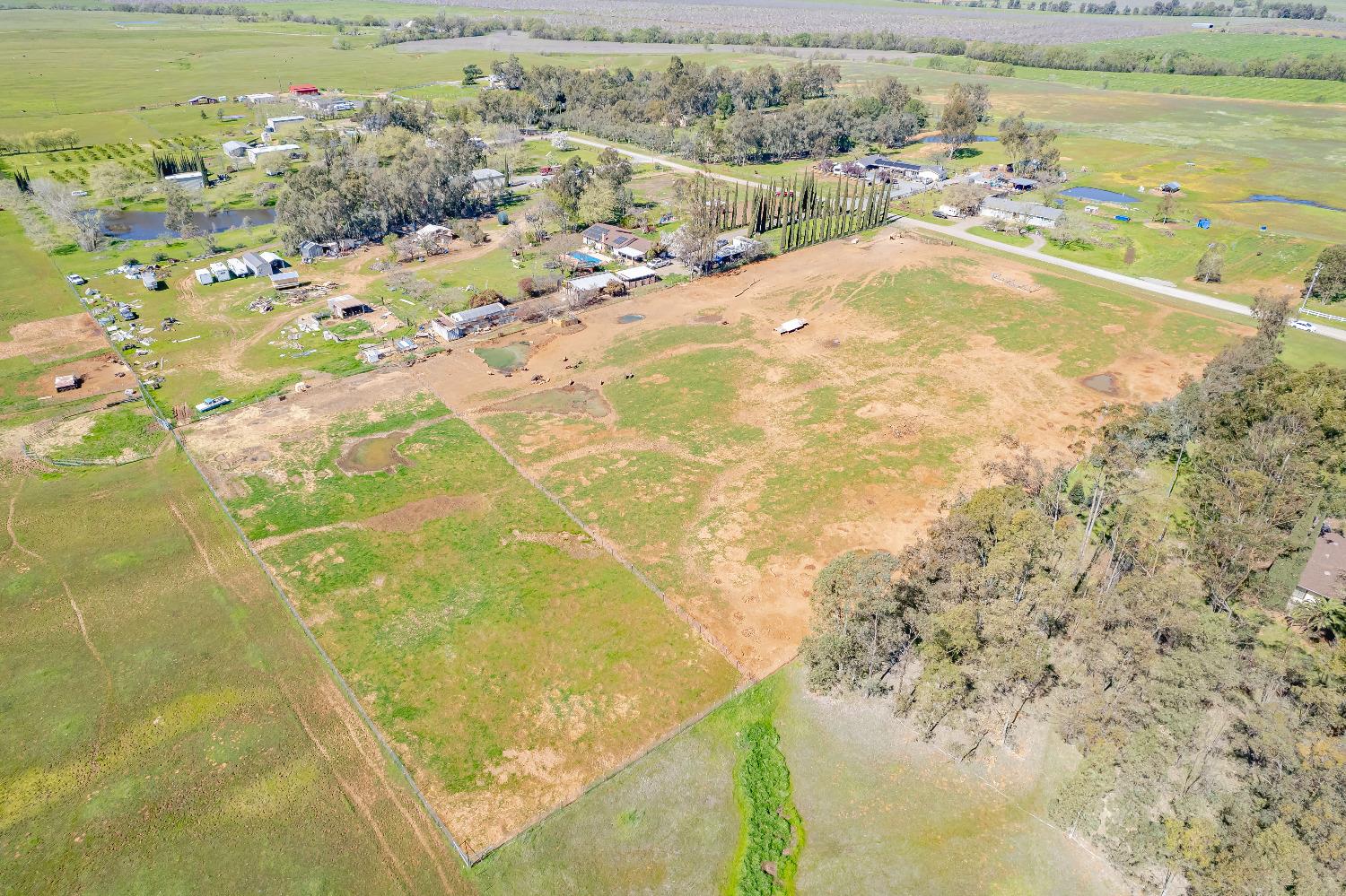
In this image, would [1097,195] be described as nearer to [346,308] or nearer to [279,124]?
[346,308]

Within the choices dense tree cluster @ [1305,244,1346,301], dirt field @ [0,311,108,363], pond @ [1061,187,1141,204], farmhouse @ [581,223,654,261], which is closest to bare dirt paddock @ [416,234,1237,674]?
farmhouse @ [581,223,654,261]

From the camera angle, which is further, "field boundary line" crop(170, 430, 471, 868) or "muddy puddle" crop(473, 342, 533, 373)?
"muddy puddle" crop(473, 342, 533, 373)

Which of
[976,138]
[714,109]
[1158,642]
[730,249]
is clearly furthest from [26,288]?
[976,138]

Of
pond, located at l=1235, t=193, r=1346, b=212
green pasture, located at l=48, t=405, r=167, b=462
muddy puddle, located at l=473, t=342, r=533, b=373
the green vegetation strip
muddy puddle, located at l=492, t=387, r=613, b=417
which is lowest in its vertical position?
the green vegetation strip

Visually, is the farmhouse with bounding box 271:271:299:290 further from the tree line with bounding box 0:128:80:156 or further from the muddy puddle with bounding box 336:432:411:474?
the tree line with bounding box 0:128:80:156

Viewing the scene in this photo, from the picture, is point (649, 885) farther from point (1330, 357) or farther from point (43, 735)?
point (1330, 357)
